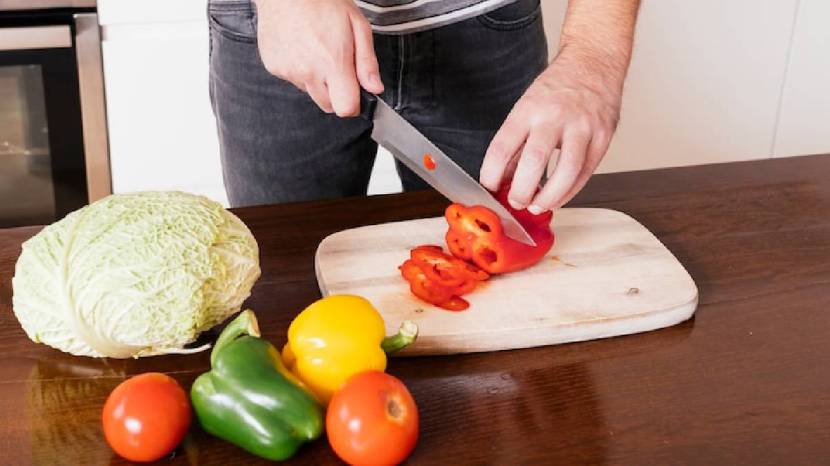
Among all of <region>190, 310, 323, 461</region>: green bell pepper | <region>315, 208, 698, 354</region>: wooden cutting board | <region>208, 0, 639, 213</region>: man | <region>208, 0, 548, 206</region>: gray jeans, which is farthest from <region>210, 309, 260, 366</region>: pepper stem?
<region>208, 0, 548, 206</region>: gray jeans

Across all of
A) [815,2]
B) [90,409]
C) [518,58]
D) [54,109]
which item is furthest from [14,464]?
→ [815,2]

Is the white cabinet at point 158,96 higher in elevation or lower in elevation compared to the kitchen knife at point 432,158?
lower

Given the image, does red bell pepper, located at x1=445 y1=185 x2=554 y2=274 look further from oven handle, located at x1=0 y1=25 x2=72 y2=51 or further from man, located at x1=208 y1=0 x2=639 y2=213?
oven handle, located at x1=0 y1=25 x2=72 y2=51

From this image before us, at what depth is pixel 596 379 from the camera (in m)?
1.01

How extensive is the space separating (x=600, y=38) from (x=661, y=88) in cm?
127

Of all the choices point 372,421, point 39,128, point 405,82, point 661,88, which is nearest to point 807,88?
point 661,88

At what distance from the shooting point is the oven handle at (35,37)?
196cm

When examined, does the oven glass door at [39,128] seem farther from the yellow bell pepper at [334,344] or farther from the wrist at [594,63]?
the yellow bell pepper at [334,344]

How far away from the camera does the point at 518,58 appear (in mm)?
1529

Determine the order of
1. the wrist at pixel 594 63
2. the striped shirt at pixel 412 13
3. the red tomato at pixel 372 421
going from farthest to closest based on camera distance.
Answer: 1. the striped shirt at pixel 412 13
2. the wrist at pixel 594 63
3. the red tomato at pixel 372 421

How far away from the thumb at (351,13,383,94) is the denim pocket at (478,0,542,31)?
0.38 metres

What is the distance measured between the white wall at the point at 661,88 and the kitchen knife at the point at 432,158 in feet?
3.30

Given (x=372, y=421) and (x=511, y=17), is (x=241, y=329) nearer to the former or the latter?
(x=372, y=421)

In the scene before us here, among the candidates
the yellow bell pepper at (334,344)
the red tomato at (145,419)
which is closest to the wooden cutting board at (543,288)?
the yellow bell pepper at (334,344)
